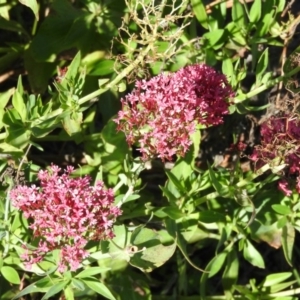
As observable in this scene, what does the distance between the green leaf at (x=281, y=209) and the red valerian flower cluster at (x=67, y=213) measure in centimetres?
57

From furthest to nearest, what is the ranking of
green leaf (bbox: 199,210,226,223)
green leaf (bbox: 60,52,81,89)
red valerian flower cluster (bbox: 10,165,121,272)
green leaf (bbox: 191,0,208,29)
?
green leaf (bbox: 191,0,208,29) → green leaf (bbox: 199,210,226,223) → green leaf (bbox: 60,52,81,89) → red valerian flower cluster (bbox: 10,165,121,272)

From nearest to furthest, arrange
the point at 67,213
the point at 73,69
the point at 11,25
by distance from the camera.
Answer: the point at 67,213, the point at 73,69, the point at 11,25

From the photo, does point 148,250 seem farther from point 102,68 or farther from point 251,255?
point 102,68

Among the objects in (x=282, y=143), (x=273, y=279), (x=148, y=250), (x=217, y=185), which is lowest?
(x=273, y=279)

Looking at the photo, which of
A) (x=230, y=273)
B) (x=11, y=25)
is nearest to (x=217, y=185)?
Result: (x=230, y=273)

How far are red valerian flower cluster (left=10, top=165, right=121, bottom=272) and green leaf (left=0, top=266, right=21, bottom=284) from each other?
0.18m

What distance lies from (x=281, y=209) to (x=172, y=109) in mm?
579

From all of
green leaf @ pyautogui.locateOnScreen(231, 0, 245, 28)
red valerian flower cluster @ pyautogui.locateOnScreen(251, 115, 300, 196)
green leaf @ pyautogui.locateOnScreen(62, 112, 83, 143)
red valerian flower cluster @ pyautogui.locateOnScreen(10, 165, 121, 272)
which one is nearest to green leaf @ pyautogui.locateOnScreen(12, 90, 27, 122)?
green leaf @ pyautogui.locateOnScreen(62, 112, 83, 143)

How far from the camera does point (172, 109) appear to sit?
1.67 meters

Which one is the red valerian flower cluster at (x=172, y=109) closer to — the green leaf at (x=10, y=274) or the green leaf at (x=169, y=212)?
the green leaf at (x=169, y=212)

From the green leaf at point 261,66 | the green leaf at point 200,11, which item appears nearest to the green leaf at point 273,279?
the green leaf at point 261,66

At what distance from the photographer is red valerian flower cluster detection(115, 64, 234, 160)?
5.49ft

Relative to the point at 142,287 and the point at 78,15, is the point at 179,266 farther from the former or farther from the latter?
the point at 78,15

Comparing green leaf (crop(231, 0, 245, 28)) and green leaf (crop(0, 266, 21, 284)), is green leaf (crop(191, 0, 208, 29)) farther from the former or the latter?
green leaf (crop(0, 266, 21, 284))
